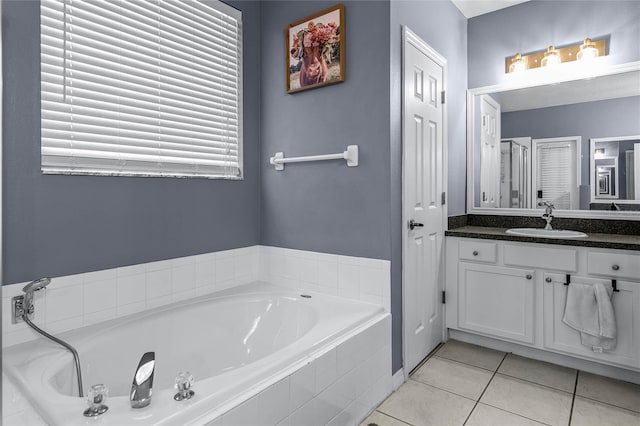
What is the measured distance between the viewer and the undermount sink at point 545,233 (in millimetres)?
2543

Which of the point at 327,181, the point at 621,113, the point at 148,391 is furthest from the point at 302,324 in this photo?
the point at 621,113

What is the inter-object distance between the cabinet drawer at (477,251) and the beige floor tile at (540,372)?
678 mm

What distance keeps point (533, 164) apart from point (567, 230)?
0.54 metres

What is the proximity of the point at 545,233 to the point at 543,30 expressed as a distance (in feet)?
5.05

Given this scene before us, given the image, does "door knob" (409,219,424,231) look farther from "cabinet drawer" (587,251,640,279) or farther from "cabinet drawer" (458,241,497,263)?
"cabinet drawer" (587,251,640,279)

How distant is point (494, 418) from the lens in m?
1.92

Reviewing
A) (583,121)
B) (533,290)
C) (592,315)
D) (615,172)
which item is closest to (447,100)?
(583,121)

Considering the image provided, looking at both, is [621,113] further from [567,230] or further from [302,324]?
[302,324]

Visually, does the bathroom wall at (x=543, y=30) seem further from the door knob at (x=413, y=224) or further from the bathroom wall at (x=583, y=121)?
the door knob at (x=413, y=224)

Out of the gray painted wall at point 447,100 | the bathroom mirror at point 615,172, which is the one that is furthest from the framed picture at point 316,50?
the bathroom mirror at point 615,172

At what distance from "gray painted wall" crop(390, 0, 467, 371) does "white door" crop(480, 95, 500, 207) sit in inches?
5.8

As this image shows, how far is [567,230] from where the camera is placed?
277cm

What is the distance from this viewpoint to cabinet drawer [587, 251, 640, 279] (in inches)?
85.9

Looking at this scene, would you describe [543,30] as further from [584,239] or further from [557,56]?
[584,239]
